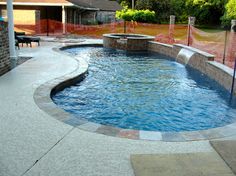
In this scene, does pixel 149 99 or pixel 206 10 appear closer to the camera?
pixel 149 99

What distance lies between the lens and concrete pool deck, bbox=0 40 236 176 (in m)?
3.84

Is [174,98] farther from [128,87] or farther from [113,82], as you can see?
[113,82]

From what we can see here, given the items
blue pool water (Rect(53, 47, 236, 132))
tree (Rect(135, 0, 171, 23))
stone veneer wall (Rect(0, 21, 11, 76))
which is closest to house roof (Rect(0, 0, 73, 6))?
blue pool water (Rect(53, 47, 236, 132))

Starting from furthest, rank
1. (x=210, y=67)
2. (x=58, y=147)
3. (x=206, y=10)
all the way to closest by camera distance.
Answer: (x=206, y=10)
(x=210, y=67)
(x=58, y=147)

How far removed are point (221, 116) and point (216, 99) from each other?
1468 mm

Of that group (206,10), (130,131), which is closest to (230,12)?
(206,10)

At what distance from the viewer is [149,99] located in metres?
8.13

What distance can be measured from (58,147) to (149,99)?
4.11 meters

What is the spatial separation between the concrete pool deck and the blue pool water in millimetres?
1186

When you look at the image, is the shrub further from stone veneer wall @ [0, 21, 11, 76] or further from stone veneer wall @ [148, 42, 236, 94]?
stone veneer wall @ [0, 21, 11, 76]

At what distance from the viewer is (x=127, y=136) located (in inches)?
196

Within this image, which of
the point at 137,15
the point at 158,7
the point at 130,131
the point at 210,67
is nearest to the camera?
the point at 130,131

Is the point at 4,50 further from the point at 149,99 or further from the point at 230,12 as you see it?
the point at 230,12

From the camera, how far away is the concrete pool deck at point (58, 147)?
3.84 meters
